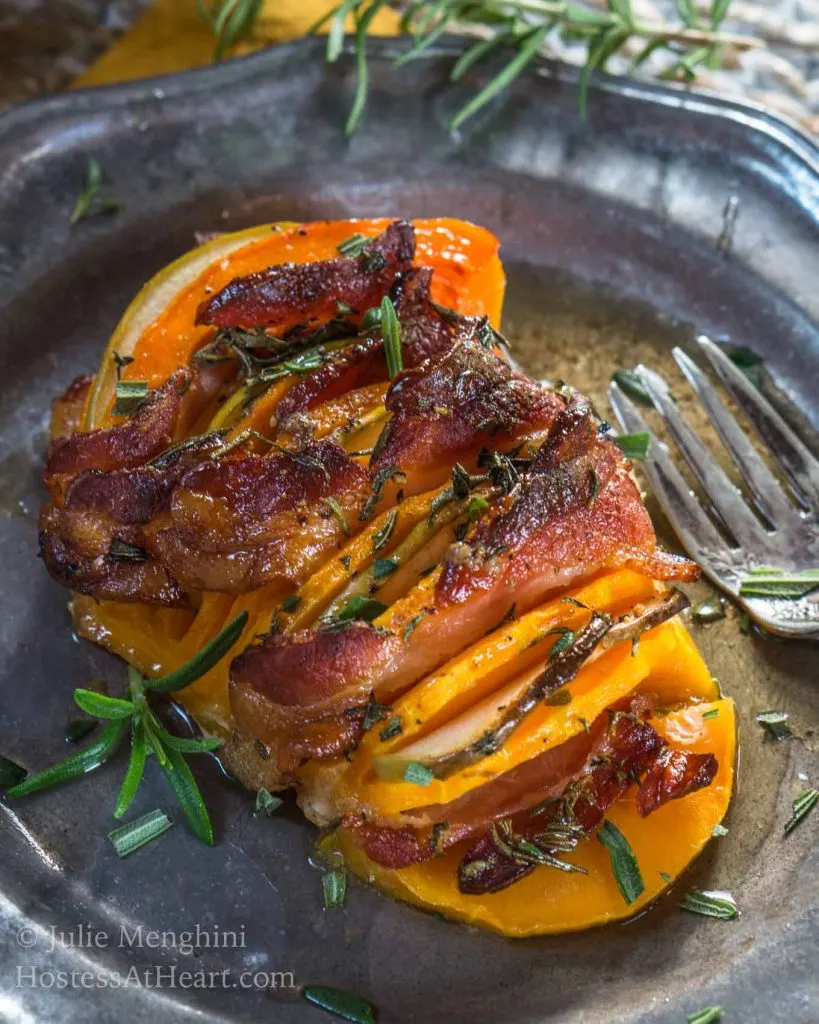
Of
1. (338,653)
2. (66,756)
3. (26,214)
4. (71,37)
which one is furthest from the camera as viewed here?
(71,37)

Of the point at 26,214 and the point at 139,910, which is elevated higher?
the point at 26,214

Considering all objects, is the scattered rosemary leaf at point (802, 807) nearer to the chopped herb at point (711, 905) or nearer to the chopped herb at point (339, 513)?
the chopped herb at point (711, 905)

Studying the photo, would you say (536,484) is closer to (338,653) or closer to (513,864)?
(338,653)

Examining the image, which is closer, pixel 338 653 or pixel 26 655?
pixel 338 653

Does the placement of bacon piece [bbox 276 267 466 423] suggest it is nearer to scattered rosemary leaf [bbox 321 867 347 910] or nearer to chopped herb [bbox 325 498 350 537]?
chopped herb [bbox 325 498 350 537]

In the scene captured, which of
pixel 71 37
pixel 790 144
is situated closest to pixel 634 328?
pixel 790 144

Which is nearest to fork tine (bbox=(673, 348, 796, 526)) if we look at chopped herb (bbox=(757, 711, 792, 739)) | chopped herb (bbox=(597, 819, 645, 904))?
chopped herb (bbox=(757, 711, 792, 739))

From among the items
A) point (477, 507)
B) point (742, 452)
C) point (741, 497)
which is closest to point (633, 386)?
point (742, 452)

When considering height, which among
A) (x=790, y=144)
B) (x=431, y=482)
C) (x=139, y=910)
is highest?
(x=790, y=144)

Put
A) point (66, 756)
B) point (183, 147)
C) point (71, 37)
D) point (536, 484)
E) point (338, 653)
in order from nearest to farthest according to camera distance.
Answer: point (338, 653) → point (536, 484) → point (66, 756) → point (183, 147) → point (71, 37)

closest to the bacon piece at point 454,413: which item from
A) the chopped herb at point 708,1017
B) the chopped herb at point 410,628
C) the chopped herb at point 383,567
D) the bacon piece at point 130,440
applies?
the chopped herb at point 383,567
